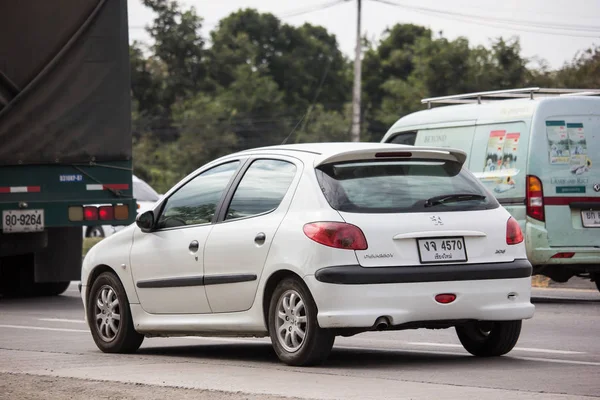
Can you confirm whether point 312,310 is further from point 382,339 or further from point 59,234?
point 59,234

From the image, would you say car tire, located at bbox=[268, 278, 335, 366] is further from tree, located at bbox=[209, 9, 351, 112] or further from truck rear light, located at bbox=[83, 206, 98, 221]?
tree, located at bbox=[209, 9, 351, 112]

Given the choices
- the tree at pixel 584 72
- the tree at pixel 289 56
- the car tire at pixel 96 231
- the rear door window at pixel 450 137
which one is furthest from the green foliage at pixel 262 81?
the rear door window at pixel 450 137

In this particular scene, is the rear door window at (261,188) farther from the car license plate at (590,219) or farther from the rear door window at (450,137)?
the rear door window at (450,137)

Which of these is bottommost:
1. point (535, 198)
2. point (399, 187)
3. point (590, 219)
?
point (590, 219)

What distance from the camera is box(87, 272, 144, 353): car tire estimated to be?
10.4 metres

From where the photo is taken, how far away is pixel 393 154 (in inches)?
367

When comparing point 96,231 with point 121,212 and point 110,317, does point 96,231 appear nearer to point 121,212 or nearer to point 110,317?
point 121,212

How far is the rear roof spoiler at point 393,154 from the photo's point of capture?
362 inches

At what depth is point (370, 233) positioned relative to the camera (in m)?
8.75

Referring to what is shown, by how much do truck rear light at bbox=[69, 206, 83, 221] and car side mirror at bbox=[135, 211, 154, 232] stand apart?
18.7 ft

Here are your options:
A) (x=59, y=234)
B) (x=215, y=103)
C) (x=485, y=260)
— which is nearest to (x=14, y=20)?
(x=59, y=234)

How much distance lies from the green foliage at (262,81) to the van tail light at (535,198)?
140 feet

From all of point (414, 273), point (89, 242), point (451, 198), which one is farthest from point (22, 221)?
point (89, 242)

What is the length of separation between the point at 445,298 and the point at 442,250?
0.32m
